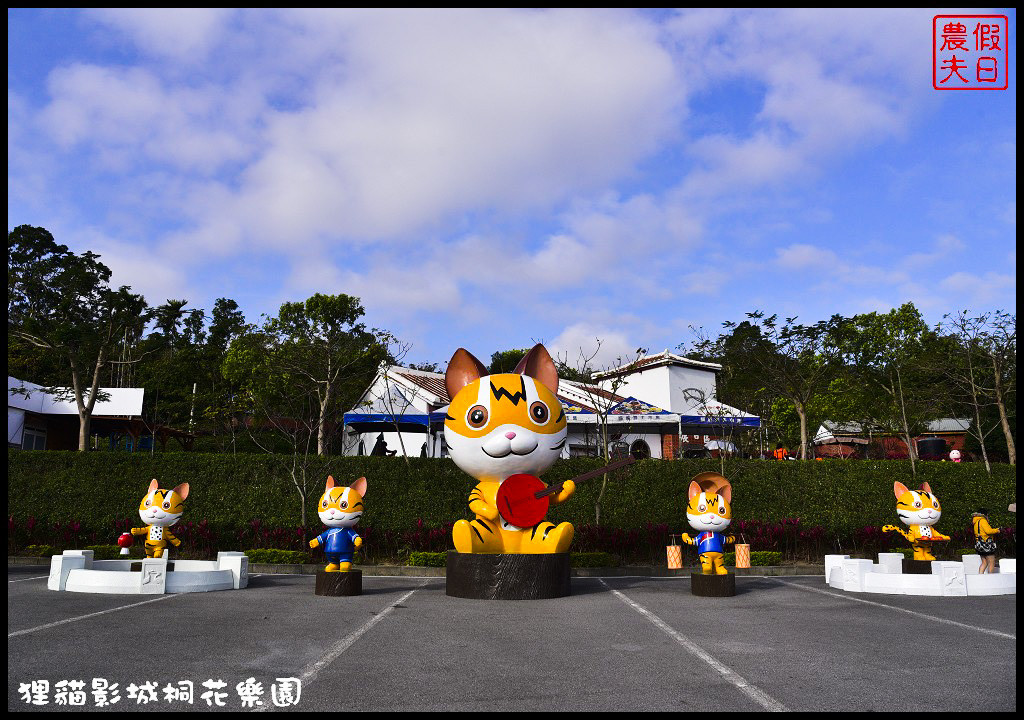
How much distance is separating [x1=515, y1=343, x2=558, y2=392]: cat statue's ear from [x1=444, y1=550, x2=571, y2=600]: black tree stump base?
3.34 meters

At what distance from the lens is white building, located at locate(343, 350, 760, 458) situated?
70.8 feet

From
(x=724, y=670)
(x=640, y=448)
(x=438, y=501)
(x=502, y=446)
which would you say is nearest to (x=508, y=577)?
(x=502, y=446)

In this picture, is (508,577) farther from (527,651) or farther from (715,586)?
(527,651)

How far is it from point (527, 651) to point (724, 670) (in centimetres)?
167

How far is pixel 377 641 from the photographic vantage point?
661cm

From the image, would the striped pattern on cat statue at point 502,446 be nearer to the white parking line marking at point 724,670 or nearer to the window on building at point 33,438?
the white parking line marking at point 724,670

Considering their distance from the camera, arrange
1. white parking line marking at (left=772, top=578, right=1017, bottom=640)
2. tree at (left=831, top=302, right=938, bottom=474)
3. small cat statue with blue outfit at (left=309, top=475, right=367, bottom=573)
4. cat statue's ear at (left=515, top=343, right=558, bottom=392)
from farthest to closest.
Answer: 1. tree at (left=831, top=302, right=938, bottom=474)
2. cat statue's ear at (left=515, top=343, right=558, bottom=392)
3. small cat statue with blue outfit at (left=309, top=475, right=367, bottom=573)
4. white parking line marking at (left=772, top=578, right=1017, bottom=640)

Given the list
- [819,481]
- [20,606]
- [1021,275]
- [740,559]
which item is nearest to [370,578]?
[20,606]

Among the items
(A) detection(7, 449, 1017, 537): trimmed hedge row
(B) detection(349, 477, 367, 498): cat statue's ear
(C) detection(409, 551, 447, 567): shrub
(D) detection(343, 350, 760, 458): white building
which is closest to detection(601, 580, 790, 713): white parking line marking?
(B) detection(349, 477, 367, 498): cat statue's ear

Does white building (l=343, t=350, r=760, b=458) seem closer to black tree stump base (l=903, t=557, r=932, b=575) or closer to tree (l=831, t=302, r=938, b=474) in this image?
tree (l=831, t=302, r=938, b=474)

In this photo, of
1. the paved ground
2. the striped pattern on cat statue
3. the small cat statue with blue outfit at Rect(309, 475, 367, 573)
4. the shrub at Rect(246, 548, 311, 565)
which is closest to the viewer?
the paved ground

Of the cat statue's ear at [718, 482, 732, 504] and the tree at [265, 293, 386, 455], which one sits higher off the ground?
the tree at [265, 293, 386, 455]

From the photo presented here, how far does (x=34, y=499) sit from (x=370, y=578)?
29.7 feet

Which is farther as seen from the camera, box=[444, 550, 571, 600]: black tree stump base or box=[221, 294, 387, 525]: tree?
box=[221, 294, 387, 525]: tree
